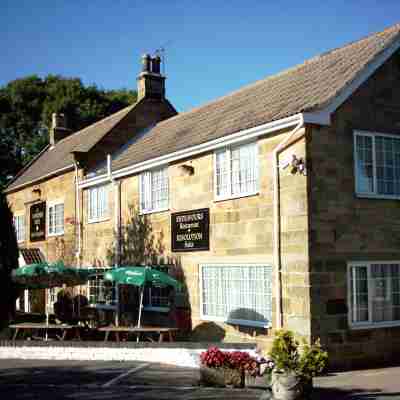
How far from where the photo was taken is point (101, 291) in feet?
78.6

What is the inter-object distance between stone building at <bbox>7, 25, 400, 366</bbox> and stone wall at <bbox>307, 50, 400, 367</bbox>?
0.10ft

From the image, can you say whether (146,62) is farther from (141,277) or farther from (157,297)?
(141,277)

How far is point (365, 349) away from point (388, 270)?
2.05 meters

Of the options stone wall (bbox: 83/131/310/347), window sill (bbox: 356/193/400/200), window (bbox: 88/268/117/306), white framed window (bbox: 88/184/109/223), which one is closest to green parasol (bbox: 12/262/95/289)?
stone wall (bbox: 83/131/310/347)

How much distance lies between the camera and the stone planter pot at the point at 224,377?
12.4 m

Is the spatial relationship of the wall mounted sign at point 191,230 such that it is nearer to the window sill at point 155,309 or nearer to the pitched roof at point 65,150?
the window sill at point 155,309

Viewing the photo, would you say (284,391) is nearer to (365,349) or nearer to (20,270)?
(365,349)

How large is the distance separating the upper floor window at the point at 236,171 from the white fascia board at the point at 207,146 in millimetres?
300

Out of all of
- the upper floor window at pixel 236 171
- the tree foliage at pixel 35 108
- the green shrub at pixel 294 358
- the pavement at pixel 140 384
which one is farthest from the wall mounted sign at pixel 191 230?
the tree foliage at pixel 35 108

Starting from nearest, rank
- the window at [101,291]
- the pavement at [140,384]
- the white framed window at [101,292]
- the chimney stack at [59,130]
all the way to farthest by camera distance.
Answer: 1. the pavement at [140,384]
2. the white framed window at [101,292]
3. the window at [101,291]
4. the chimney stack at [59,130]

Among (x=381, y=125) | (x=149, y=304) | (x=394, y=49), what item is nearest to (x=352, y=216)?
(x=381, y=125)

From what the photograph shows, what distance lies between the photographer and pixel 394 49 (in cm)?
1529

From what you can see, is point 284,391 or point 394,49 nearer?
point 284,391

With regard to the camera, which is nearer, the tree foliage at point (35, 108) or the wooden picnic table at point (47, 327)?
the wooden picnic table at point (47, 327)
